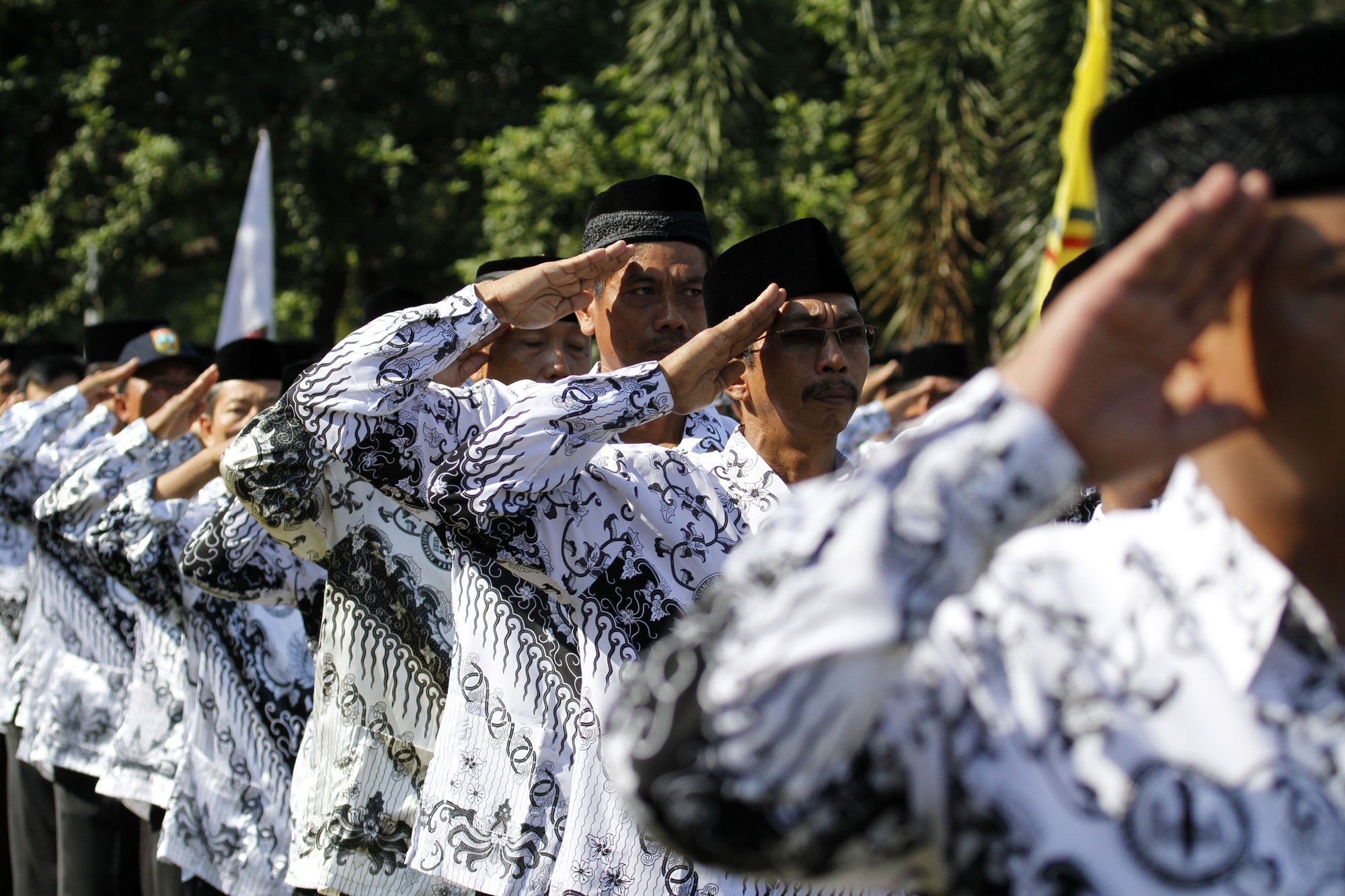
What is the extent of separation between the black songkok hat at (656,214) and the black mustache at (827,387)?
2.42 ft

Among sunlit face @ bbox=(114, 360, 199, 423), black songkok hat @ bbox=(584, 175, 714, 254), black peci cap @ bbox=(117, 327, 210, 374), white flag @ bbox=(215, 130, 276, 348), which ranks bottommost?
white flag @ bbox=(215, 130, 276, 348)

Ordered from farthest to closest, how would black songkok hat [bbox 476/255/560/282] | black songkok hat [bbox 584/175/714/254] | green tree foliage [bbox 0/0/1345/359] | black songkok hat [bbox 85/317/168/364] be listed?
green tree foliage [bbox 0/0/1345/359], black songkok hat [bbox 85/317/168/364], black songkok hat [bbox 476/255/560/282], black songkok hat [bbox 584/175/714/254]

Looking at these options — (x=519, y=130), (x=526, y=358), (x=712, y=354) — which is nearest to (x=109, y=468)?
(x=526, y=358)

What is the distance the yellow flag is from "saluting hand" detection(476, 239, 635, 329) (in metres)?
2.79

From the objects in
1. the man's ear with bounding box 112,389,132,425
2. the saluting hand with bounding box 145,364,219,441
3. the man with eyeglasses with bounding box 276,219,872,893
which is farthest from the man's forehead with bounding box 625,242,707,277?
the man's ear with bounding box 112,389,132,425

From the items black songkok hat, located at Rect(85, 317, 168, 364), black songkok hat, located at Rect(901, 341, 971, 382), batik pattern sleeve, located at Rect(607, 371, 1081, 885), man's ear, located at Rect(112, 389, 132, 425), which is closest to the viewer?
batik pattern sleeve, located at Rect(607, 371, 1081, 885)

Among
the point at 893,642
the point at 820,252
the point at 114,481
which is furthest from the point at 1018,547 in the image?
the point at 114,481

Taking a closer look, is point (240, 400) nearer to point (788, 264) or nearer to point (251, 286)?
point (788, 264)

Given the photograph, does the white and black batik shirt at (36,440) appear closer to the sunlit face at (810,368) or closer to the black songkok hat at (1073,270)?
the sunlit face at (810,368)

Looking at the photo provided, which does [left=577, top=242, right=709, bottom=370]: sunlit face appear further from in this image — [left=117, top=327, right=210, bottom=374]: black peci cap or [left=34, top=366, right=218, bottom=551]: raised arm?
[left=117, top=327, right=210, bottom=374]: black peci cap

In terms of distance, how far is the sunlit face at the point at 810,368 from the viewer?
3398mm

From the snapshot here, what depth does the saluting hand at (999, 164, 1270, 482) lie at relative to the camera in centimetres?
141

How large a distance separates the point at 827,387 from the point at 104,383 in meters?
4.09

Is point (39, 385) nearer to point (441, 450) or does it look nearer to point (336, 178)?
point (441, 450)
